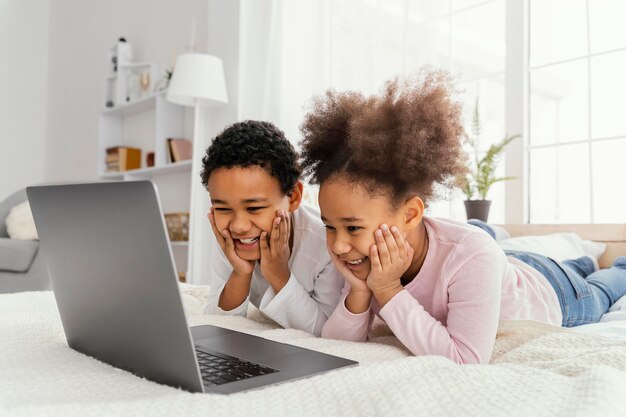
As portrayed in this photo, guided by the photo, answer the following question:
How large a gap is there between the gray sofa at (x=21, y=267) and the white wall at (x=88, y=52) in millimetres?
1717

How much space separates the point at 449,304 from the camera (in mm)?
979

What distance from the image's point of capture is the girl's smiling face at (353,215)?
0.98 meters

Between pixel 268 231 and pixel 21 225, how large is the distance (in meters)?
2.61

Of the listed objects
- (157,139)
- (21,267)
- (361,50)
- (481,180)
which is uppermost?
(361,50)

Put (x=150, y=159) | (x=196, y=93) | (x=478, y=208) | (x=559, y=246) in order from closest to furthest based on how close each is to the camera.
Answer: (x=559, y=246)
(x=478, y=208)
(x=196, y=93)
(x=150, y=159)

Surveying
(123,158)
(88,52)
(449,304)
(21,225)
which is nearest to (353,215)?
(449,304)

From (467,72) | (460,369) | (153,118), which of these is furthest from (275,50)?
(460,369)

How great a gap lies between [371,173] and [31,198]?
533 mm

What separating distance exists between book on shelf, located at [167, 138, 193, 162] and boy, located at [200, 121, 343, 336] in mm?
2468

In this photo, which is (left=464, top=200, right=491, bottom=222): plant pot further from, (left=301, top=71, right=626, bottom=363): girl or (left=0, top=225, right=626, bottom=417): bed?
(left=0, top=225, right=626, bottom=417): bed

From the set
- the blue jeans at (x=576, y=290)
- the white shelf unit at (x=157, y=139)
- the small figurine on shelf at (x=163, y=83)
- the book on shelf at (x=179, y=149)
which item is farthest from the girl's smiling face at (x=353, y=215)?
the small figurine on shelf at (x=163, y=83)

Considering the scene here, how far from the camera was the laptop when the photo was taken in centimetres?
58

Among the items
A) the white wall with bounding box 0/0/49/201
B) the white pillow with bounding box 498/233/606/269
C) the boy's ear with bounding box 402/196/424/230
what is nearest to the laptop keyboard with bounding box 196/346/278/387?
the boy's ear with bounding box 402/196/424/230

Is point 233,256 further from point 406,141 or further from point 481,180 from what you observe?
point 481,180
